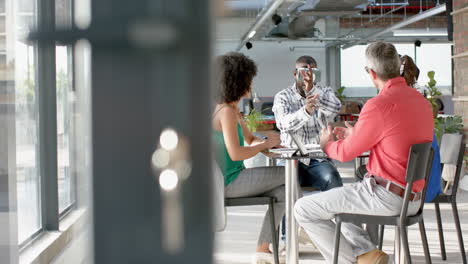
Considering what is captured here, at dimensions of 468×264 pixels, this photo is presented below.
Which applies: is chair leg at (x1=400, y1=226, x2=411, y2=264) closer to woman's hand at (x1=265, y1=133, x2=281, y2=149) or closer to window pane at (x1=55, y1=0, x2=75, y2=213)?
woman's hand at (x1=265, y1=133, x2=281, y2=149)

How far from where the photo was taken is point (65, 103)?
0.34 m

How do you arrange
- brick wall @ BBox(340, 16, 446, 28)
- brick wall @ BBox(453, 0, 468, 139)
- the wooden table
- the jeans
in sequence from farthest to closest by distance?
1. brick wall @ BBox(340, 16, 446, 28)
2. brick wall @ BBox(453, 0, 468, 139)
3. the jeans
4. the wooden table

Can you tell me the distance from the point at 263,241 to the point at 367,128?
1272 mm

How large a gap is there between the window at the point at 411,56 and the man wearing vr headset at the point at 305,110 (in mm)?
15052

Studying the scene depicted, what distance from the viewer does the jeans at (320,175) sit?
387 centimetres

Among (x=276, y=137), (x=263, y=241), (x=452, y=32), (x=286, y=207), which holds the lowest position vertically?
(x=263, y=241)

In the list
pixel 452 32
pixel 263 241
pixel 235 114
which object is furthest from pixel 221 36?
pixel 452 32

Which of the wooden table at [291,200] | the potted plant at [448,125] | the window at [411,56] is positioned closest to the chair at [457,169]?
the wooden table at [291,200]

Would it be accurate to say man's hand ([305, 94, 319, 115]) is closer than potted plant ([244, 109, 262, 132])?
Yes

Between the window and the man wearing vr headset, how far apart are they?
593 inches

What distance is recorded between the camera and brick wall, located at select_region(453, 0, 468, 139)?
7.30 meters

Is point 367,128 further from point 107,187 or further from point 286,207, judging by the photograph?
point 107,187

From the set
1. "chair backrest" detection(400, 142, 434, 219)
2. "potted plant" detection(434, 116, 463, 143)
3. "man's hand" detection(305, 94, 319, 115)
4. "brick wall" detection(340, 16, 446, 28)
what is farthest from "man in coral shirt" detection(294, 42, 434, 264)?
"brick wall" detection(340, 16, 446, 28)

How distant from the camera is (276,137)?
321 centimetres
